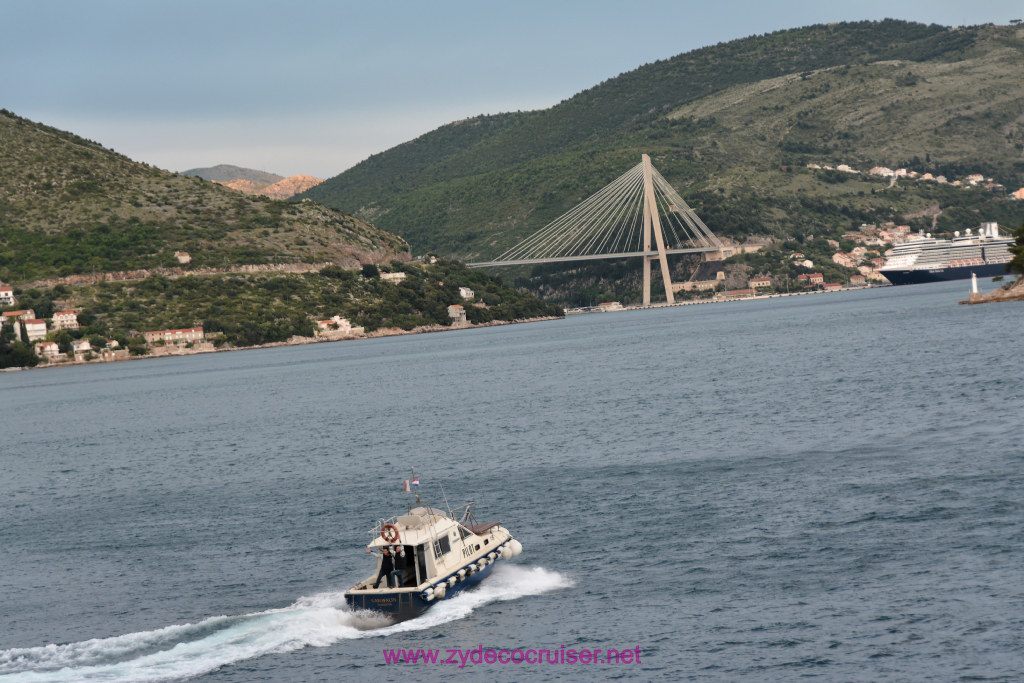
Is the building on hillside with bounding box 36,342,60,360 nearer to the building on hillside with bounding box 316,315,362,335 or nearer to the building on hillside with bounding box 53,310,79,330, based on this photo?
the building on hillside with bounding box 53,310,79,330

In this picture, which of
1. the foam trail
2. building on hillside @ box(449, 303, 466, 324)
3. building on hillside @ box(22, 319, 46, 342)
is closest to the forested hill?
building on hillside @ box(22, 319, 46, 342)

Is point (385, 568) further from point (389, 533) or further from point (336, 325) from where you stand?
point (336, 325)

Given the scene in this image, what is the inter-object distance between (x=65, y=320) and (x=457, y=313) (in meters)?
67.7

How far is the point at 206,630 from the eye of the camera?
2302cm

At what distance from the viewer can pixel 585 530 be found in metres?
28.7

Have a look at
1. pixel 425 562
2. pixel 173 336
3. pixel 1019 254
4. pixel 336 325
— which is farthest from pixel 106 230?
pixel 425 562

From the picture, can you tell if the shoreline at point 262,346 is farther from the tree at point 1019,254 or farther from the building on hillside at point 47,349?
the tree at point 1019,254

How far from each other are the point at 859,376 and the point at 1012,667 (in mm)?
41496

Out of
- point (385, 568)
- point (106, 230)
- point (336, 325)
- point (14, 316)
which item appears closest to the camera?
point (385, 568)

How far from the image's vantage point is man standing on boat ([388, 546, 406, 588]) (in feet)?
77.5

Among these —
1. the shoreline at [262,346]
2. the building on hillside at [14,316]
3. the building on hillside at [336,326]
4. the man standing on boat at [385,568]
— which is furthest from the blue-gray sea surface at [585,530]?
the building on hillside at [336,326]

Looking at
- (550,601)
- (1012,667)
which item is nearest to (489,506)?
(550,601)

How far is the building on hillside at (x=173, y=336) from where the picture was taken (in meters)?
151

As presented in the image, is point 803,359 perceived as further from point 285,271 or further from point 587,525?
point 285,271
